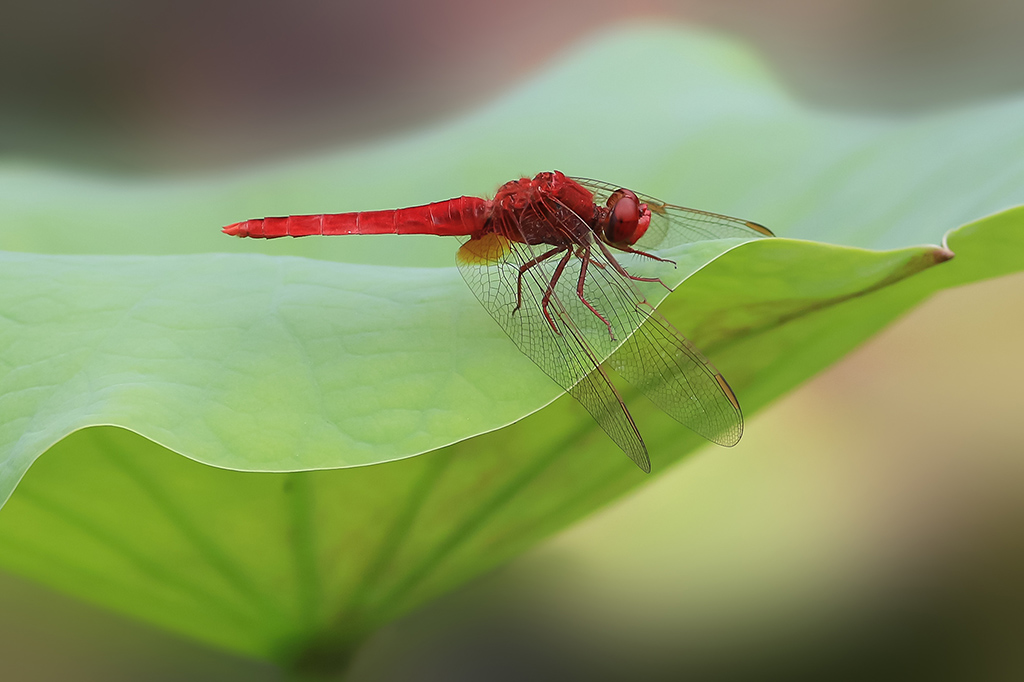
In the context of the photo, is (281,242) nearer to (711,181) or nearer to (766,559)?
(711,181)

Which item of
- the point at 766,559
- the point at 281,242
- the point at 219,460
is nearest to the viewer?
the point at 219,460

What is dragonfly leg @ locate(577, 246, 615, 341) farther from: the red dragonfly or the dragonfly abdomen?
the dragonfly abdomen

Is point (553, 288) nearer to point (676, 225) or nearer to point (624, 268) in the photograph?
point (624, 268)

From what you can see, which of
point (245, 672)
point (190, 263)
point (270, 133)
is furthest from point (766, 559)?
point (270, 133)

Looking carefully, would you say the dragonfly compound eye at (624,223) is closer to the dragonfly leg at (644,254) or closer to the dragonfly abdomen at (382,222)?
the dragonfly leg at (644,254)

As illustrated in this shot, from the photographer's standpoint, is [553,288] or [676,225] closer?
[553,288]

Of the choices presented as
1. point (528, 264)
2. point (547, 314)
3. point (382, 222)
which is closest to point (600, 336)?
point (547, 314)

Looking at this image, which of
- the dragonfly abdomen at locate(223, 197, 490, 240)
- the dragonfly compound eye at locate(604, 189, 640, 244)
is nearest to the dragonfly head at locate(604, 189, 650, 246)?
the dragonfly compound eye at locate(604, 189, 640, 244)
